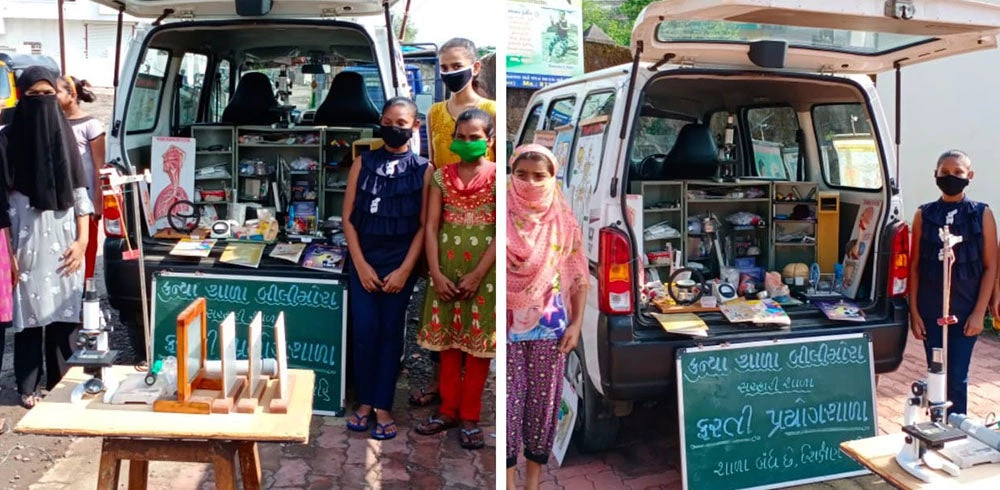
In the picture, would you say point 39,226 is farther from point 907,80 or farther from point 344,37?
point 907,80

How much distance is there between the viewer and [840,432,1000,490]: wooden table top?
238 centimetres

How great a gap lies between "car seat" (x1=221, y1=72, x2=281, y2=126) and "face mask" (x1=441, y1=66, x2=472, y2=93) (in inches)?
68.6

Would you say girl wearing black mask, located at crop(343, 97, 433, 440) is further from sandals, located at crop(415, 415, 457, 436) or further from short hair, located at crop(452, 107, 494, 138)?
short hair, located at crop(452, 107, 494, 138)

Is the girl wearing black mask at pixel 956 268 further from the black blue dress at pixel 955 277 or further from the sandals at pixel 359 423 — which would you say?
the sandals at pixel 359 423

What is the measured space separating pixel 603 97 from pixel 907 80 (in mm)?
3409

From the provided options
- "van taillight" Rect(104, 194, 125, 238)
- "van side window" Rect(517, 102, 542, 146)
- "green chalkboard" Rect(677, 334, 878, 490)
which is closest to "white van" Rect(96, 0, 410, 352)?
"van taillight" Rect(104, 194, 125, 238)

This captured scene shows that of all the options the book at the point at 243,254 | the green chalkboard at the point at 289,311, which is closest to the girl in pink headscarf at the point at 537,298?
the green chalkboard at the point at 289,311

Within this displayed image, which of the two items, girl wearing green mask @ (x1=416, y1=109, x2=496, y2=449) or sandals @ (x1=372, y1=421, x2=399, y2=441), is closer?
girl wearing green mask @ (x1=416, y1=109, x2=496, y2=449)

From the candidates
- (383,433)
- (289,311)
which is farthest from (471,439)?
(289,311)

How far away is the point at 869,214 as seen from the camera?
358cm

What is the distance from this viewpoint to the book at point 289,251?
3.72 metres

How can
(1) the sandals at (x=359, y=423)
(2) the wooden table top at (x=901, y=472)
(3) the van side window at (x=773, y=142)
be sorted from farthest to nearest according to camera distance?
1. (3) the van side window at (x=773, y=142)
2. (1) the sandals at (x=359, y=423)
3. (2) the wooden table top at (x=901, y=472)

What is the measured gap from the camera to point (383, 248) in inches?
136

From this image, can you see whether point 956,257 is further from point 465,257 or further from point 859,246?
point 465,257
